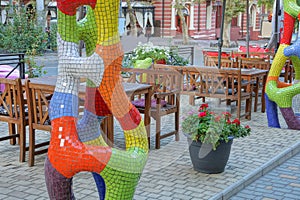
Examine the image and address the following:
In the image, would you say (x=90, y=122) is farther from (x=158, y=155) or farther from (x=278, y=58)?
(x=278, y=58)

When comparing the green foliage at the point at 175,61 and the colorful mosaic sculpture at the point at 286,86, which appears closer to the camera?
the colorful mosaic sculpture at the point at 286,86

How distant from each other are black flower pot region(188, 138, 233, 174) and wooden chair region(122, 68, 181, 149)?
106 centimetres

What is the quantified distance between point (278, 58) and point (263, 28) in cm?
3530

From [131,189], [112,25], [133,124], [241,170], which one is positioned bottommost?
[241,170]

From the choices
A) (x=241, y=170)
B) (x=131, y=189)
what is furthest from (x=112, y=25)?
(x=241, y=170)

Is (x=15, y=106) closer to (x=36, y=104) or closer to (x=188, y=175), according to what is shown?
(x=36, y=104)

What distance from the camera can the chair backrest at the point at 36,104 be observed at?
5496 millimetres

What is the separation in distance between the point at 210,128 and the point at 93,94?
2132mm

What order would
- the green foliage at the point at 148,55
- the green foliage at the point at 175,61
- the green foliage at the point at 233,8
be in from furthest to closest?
1. the green foliage at the point at 233,8
2. the green foliage at the point at 175,61
3. the green foliage at the point at 148,55

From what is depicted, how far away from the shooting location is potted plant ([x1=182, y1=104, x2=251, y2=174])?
5.36 meters

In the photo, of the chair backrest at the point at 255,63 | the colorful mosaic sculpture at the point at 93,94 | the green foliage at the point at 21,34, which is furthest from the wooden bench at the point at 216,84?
the green foliage at the point at 21,34

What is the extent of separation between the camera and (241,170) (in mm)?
5727

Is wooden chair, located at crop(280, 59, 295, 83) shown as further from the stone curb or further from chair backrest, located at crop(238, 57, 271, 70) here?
the stone curb

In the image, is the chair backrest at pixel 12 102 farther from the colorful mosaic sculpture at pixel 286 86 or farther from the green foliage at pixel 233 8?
the green foliage at pixel 233 8
